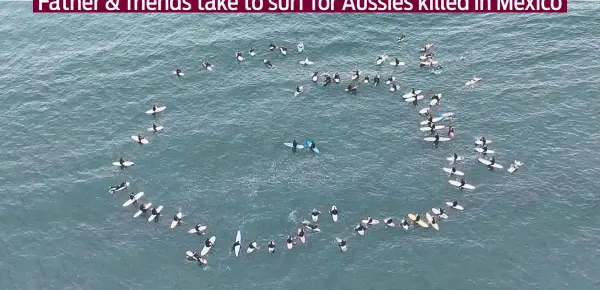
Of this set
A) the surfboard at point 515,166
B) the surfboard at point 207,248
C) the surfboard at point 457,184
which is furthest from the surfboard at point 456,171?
the surfboard at point 207,248

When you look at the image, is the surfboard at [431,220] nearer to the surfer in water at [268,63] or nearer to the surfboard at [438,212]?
the surfboard at [438,212]

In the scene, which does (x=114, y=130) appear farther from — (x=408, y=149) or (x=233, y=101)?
(x=408, y=149)

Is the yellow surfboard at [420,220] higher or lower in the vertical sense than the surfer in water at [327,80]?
lower

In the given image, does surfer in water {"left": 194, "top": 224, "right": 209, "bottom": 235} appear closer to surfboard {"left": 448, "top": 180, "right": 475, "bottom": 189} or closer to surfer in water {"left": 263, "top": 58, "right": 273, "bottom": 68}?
surfboard {"left": 448, "top": 180, "right": 475, "bottom": 189}

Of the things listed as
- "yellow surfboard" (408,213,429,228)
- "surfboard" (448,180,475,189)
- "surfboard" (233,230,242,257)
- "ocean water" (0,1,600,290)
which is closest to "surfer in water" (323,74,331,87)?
"ocean water" (0,1,600,290)

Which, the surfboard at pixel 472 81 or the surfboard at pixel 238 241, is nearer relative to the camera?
the surfboard at pixel 238 241

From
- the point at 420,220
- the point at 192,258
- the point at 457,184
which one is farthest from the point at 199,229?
the point at 457,184

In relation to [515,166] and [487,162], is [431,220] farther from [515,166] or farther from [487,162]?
[515,166]
